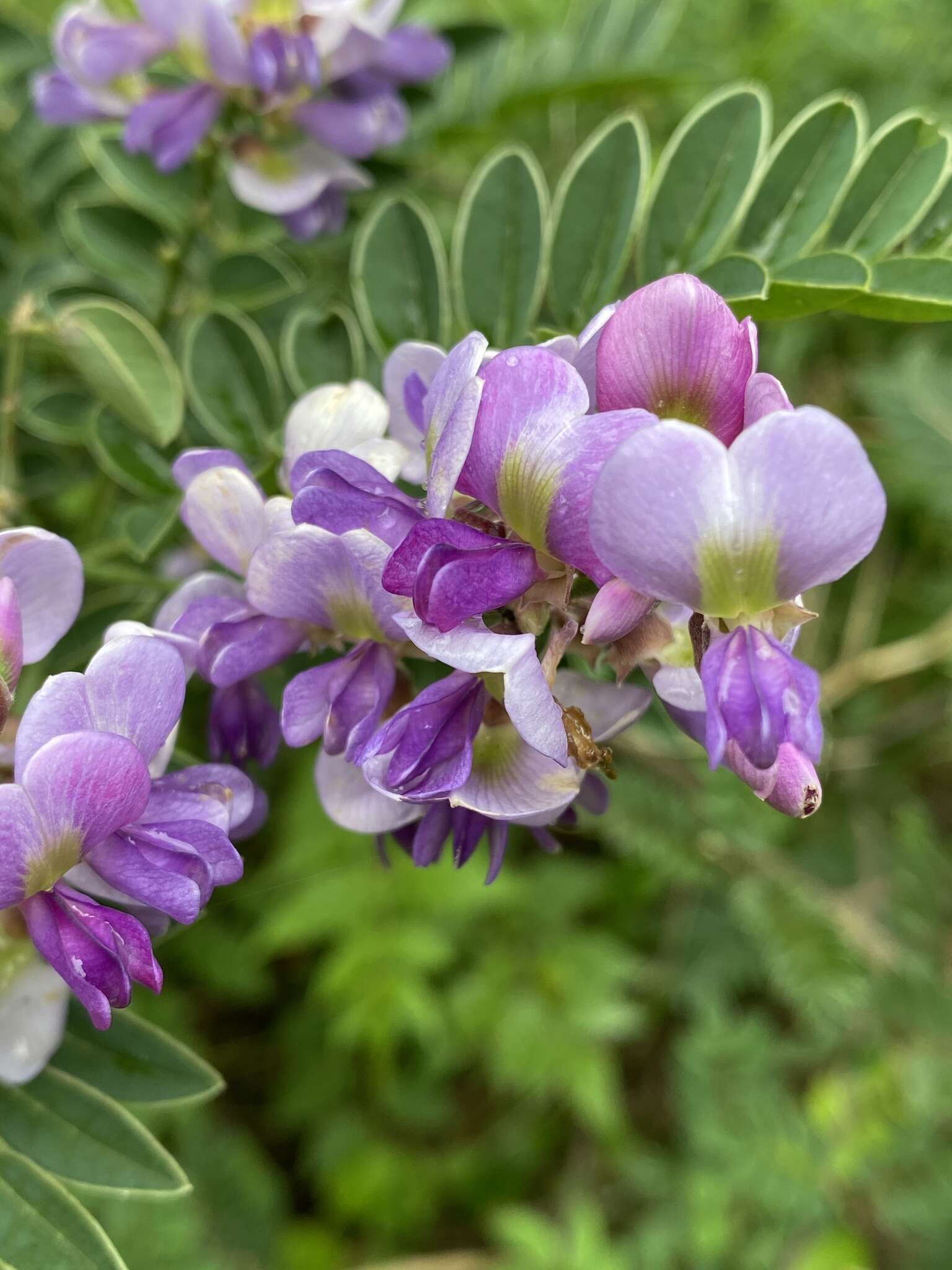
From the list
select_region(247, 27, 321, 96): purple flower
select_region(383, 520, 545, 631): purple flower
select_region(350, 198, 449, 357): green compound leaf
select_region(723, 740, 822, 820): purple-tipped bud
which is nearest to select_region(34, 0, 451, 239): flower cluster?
select_region(247, 27, 321, 96): purple flower

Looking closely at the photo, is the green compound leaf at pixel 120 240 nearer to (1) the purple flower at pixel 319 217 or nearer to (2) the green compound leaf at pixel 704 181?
(1) the purple flower at pixel 319 217

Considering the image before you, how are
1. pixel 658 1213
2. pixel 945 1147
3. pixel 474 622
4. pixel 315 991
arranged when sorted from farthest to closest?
pixel 315 991, pixel 658 1213, pixel 945 1147, pixel 474 622

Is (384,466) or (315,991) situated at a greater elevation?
(384,466)

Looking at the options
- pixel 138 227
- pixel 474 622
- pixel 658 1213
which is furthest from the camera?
pixel 658 1213

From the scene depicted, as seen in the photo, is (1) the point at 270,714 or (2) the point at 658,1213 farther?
(2) the point at 658,1213

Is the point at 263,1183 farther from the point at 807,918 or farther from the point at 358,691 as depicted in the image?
the point at 358,691

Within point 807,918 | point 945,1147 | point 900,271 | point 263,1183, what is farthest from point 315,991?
point 900,271

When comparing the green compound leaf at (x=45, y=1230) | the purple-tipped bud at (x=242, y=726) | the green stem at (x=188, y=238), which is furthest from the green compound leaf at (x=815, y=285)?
the green compound leaf at (x=45, y=1230)
